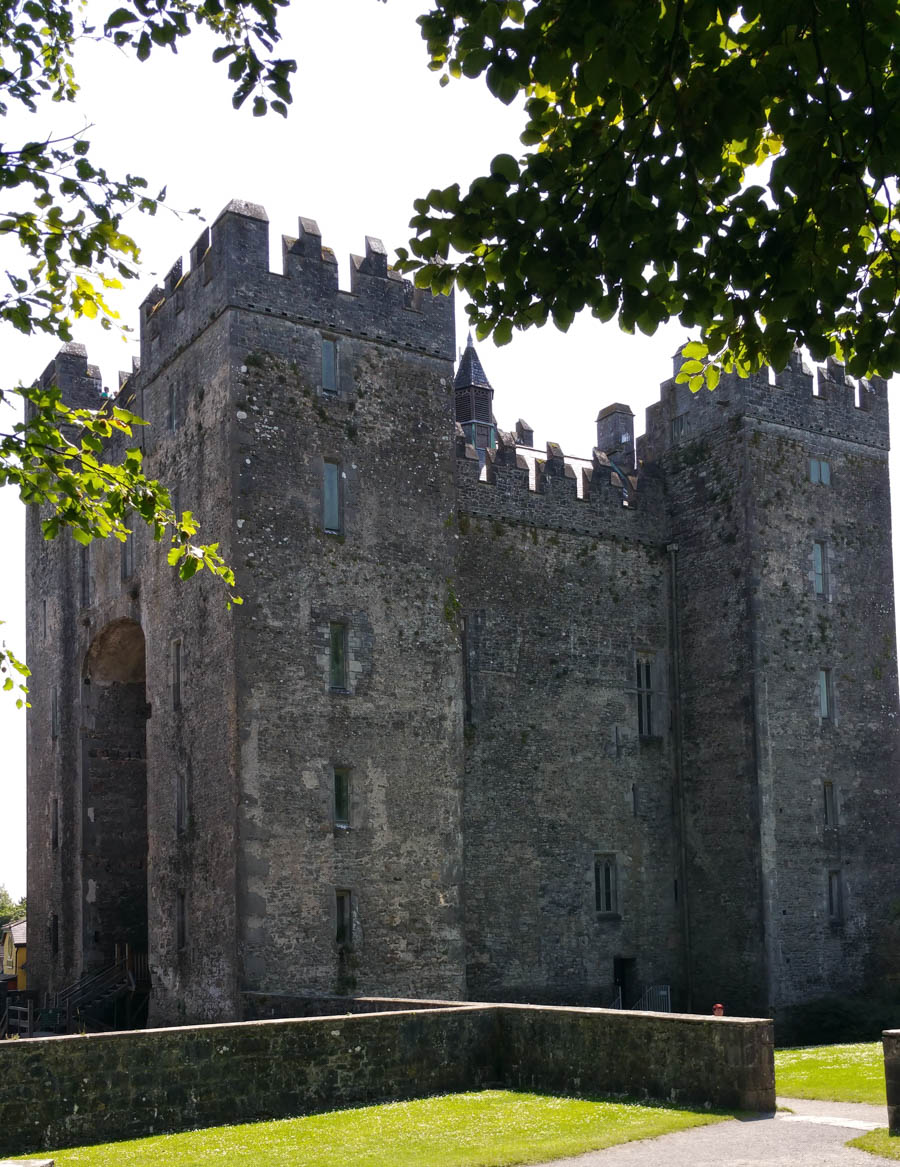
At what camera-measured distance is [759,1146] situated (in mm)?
12914

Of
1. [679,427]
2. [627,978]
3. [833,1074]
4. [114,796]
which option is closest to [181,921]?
[114,796]

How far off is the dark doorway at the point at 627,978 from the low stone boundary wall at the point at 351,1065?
11.2 metres

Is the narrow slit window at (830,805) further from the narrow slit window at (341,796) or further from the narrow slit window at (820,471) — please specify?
the narrow slit window at (341,796)

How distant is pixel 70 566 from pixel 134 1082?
1844 cm

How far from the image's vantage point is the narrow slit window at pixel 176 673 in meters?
25.2

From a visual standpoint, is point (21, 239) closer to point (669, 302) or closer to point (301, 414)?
point (669, 302)

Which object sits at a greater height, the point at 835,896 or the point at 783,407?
the point at 783,407

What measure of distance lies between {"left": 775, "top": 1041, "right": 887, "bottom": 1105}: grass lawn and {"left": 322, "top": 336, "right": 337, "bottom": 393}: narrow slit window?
1305 centimetres

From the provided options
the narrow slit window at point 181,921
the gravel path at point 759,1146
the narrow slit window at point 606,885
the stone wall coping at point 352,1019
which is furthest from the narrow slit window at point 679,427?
the gravel path at point 759,1146

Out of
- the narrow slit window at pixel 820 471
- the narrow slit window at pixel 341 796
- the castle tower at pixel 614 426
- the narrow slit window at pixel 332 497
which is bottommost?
the narrow slit window at pixel 341 796

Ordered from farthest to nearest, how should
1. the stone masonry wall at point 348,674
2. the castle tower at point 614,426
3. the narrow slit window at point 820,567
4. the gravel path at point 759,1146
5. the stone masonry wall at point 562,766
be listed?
1. the castle tower at point 614,426
2. the narrow slit window at point 820,567
3. the stone masonry wall at point 562,766
4. the stone masonry wall at point 348,674
5. the gravel path at point 759,1146

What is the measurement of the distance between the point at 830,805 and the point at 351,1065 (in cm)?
1579

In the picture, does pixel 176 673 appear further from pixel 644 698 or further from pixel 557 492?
pixel 644 698

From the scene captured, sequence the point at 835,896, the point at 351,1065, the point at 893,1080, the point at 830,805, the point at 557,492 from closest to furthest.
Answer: the point at 893,1080 → the point at 351,1065 → the point at 835,896 → the point at 830,805 → the point at 557,492
